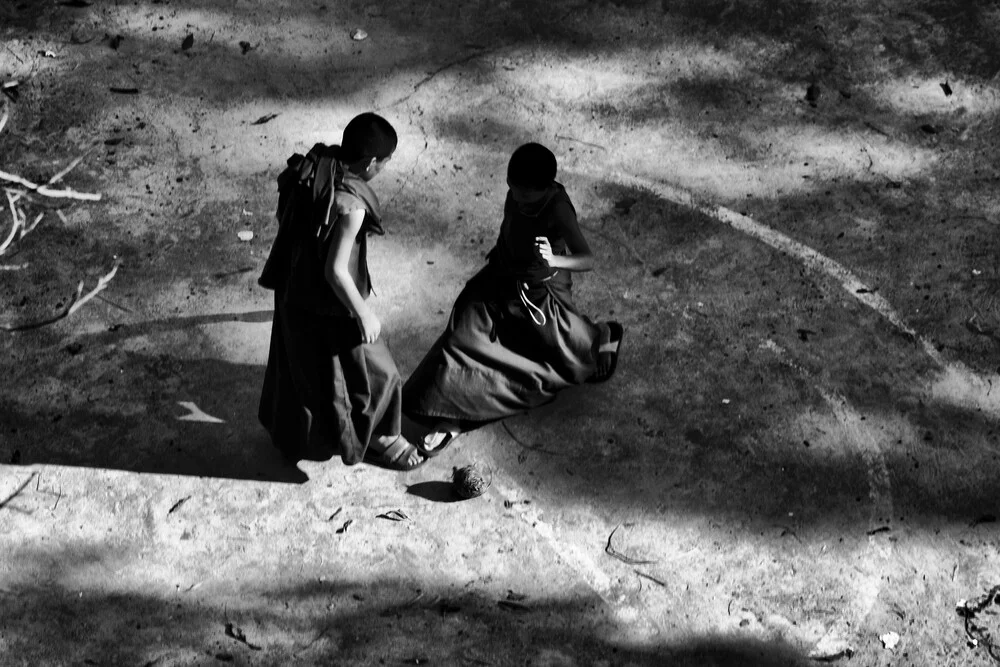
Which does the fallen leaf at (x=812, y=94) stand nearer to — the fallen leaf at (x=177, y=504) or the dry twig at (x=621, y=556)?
the dry twig at (x=621, y=556)

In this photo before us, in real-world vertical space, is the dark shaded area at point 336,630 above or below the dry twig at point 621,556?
below

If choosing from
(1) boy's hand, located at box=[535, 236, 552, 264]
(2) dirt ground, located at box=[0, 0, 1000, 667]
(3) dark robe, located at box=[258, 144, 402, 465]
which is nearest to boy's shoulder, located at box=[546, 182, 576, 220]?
(1) boy's hand, located at box=[535, 236, 552, 264]

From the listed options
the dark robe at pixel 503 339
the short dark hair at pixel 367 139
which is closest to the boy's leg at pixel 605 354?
the dark robe at pixel 503 339

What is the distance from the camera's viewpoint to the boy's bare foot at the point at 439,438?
6.64 metres

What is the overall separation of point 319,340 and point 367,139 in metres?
1.11

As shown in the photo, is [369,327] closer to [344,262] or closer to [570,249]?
[344,262]

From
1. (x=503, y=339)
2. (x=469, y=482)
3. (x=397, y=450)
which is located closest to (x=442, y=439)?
(x=397, y=450)

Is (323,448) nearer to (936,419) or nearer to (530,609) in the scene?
(530,609)

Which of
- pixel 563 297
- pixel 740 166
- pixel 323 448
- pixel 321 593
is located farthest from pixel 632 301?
pixel 321 593

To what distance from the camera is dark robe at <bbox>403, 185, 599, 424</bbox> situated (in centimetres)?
637

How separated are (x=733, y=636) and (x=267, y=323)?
137 inches

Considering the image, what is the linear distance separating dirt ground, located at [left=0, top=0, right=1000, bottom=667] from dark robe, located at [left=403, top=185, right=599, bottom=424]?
303mm

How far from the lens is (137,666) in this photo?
226 inches

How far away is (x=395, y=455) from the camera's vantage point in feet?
21.6
